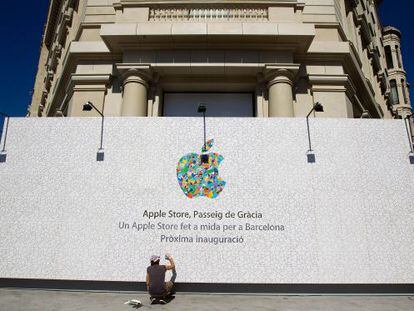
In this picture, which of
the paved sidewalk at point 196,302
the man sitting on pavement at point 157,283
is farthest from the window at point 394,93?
the man sitting on pavement at point 157,283

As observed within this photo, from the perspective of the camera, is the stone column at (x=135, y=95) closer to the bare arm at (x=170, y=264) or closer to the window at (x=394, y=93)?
the bare arm at (x=170, y=264)

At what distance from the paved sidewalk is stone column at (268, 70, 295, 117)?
20.1 feet

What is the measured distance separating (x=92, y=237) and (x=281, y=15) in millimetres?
9760

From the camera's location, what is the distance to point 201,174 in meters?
6.96

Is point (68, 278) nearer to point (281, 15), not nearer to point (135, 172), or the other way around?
point (135, 172)

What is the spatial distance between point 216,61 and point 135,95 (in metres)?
3.03

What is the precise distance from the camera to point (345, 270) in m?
6.43

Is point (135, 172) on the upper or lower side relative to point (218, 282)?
upper

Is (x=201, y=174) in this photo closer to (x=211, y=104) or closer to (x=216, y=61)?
(x=211, y=104)

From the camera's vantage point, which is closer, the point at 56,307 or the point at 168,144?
the point at 56,307

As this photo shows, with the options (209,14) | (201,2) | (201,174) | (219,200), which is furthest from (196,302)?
(201,2)

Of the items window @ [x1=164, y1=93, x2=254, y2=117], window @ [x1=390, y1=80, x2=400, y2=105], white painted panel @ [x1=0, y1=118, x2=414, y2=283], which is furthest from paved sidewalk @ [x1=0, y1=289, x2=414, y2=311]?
window @ [x1=390, y1=80, x2=400, y2=105]

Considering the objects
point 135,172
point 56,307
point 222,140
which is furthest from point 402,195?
point 56,307

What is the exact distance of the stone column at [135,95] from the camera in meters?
10.9
